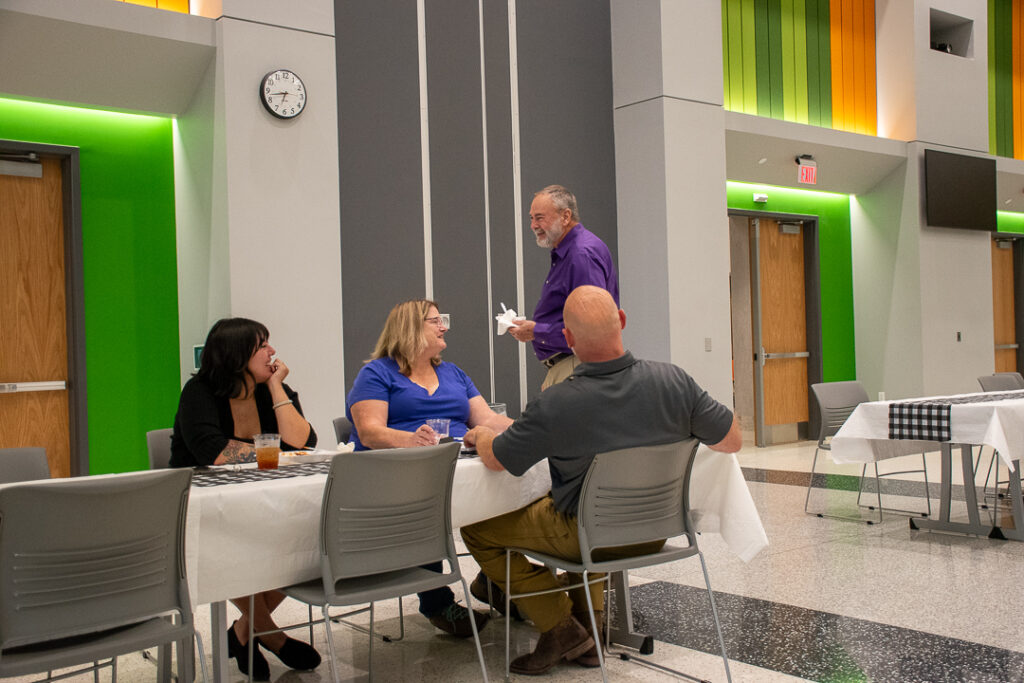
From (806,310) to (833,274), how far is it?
67 cm

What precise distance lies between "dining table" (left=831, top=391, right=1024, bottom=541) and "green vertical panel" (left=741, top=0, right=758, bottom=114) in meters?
4.61

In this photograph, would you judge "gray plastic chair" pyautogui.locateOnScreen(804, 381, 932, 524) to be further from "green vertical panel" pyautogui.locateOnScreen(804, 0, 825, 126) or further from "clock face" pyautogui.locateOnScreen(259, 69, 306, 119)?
"green vertical panel" pyautogui.locateOnScreen(804, 0, 825, 126)

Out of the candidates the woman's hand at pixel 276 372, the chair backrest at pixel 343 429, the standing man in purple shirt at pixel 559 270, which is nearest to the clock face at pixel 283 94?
the standing man in purple shirt at pixel 559 270

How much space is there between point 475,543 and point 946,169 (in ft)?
28.9

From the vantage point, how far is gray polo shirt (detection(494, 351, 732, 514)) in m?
2.59

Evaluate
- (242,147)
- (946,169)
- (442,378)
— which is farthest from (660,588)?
(946,169)

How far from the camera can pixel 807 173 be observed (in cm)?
905

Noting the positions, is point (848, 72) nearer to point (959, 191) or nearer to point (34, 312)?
point (959, 191)

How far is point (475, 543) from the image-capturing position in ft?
9.77

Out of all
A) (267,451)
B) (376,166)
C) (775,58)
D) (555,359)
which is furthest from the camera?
(775,58)

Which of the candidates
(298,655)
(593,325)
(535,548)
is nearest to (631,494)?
(535,548)

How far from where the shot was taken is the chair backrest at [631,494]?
102 inches

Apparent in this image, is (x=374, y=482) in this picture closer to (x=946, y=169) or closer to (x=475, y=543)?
(x=475, y=543)

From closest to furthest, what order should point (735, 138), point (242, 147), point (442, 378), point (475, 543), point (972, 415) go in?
point (475, 543)
point (442, 378)
point (972, 415)
point (242, 147)
point (735, 138)
